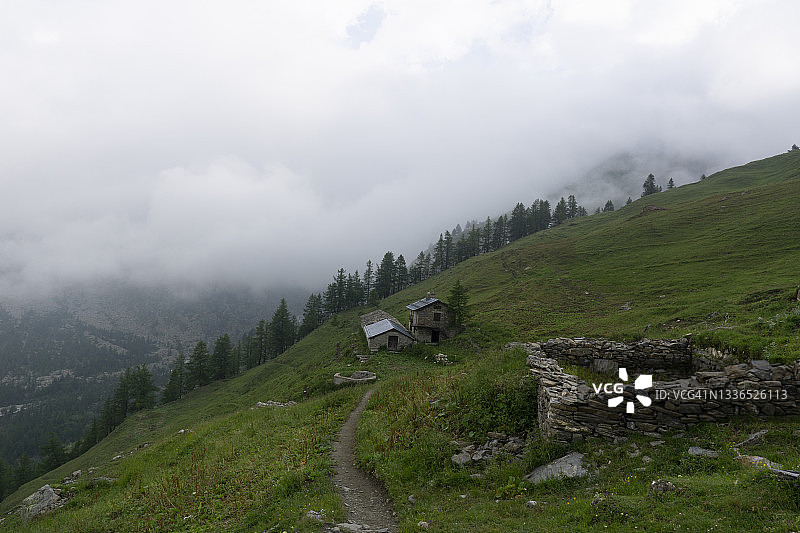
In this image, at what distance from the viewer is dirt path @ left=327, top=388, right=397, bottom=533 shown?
956cm

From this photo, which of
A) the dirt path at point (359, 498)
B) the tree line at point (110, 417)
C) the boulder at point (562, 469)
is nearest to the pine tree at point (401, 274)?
the tree line at point (110, 417)

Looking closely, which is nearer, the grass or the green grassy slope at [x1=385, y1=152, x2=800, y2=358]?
the grass

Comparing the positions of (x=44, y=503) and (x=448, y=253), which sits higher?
(x=448, y=253)

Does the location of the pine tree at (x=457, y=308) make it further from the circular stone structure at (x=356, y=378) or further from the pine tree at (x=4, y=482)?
the pine tree at (x=4, y=482)

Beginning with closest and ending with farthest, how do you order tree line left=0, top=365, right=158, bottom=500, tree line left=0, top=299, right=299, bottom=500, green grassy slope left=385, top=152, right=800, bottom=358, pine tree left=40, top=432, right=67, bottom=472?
green grassy slope left=385, top=152, right=800, bottom=358, pine tree left=40, top=432, right=67, bottom=472, tree line left=0, top=299, right=299, bottom=500, tree line left=0, top=365, right=158, bottom=500

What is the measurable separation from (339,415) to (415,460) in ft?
32.4

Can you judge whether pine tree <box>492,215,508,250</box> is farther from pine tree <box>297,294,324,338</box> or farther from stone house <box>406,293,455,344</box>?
stone house <box>406,293,455,344</box>

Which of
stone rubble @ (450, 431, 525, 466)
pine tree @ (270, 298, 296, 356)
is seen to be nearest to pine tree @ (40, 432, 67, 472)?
pine tree @ (270, 298, 296, 356)

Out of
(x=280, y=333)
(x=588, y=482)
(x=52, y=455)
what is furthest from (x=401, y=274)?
(x=588, y=482)

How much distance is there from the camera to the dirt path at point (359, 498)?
9.56 metres

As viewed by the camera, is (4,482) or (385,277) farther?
(385,277)

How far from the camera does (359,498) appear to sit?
449 inches

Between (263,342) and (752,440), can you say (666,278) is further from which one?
(263,342)

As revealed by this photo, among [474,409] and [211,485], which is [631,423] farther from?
[211,485]
